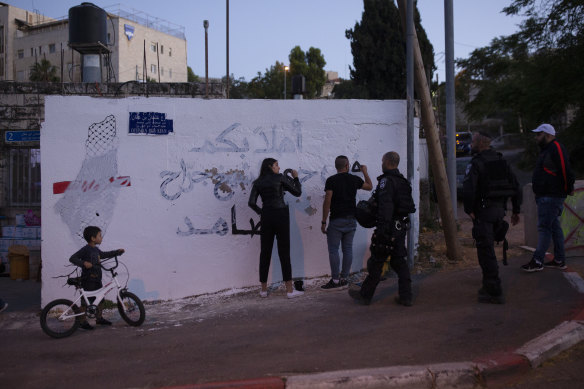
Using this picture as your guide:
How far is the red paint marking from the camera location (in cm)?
667

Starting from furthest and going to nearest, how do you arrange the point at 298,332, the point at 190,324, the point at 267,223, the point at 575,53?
the point at 575,53, the point at 267,223, the point at 190,324, the point at 298,332

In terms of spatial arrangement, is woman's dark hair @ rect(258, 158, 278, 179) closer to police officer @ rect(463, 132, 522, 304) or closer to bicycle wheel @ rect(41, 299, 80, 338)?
police officer @ rect(463, 132, 522, 304)

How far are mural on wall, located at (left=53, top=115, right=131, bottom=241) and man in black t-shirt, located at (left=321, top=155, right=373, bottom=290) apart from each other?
2631mm

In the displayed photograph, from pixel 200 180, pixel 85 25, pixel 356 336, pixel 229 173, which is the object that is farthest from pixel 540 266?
pixel 85 25

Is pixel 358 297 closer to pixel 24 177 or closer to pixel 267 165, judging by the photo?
pixel 267 165

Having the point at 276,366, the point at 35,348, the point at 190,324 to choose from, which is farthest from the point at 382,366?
the point at 35,348

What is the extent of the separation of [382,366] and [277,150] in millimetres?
3685

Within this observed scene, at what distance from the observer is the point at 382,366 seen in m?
4.02

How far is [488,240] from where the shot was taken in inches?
210

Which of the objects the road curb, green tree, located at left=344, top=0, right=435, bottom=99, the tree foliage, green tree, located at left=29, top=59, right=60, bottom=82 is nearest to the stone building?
green tree, located at left=29, top=59, right=60, bottom=82

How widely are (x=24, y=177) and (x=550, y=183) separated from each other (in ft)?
31.3

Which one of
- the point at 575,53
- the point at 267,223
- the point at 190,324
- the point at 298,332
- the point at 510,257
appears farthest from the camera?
the point at 575,53

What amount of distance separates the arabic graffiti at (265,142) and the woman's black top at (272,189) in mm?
680

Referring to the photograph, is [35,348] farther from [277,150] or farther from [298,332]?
[277,150]
